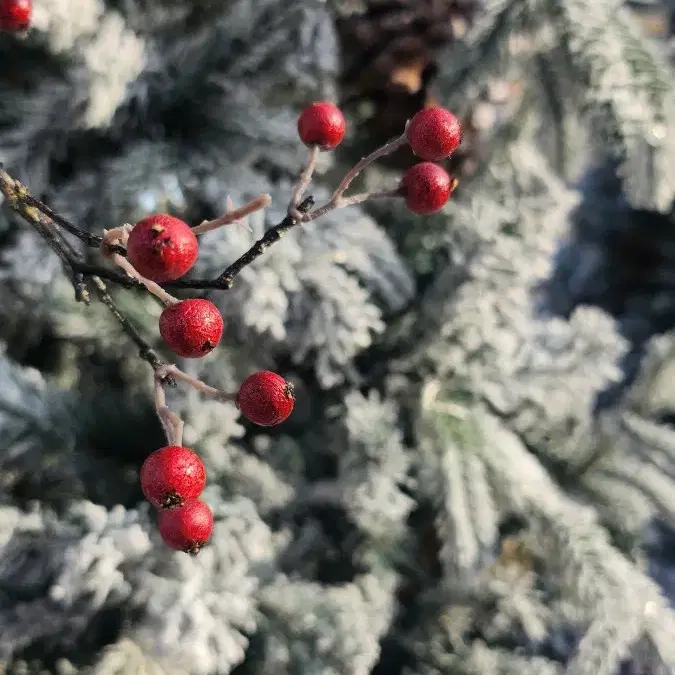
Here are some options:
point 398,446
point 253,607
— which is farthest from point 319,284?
point 253,607

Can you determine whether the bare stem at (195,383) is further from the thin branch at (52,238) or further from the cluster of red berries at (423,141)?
the cluster of red berries at (423,141)

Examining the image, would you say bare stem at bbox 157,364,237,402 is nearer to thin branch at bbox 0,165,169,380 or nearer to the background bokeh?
thin branch at bbox 0,165,169,380

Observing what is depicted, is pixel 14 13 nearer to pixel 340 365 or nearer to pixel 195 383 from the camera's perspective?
pixel 195 383

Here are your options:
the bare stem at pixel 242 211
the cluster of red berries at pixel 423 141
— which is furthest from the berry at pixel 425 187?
the bare stem at pixel 242 211

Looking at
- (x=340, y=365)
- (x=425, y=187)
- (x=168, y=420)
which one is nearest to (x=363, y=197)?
(x=425, y=187)

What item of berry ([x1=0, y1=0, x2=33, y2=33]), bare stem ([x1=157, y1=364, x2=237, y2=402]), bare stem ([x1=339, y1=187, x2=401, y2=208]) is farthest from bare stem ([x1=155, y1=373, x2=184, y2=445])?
berry ([x1=0, y1=0, x2=33, y2=33])
